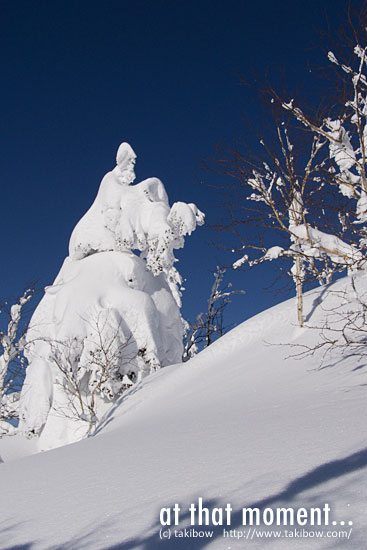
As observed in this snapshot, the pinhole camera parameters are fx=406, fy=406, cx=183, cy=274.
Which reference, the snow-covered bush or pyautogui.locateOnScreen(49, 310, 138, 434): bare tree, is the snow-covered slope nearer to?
pyautogui.locateOnScreen(49, 310, 138, 434): bare tree

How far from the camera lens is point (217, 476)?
2.37 meters

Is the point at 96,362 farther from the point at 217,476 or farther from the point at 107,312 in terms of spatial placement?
the point at 217,476

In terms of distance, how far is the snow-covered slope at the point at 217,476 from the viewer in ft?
5.74

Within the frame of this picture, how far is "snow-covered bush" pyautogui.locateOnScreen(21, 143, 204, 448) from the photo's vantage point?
44.1 ft

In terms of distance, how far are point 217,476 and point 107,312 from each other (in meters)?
11.5

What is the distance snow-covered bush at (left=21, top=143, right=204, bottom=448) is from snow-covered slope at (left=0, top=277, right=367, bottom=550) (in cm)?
822

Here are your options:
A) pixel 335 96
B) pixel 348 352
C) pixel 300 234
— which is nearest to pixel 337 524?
pixel 300 234

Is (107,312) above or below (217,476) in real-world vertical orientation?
above

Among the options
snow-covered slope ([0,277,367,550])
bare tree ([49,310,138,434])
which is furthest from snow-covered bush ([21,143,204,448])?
snow-covered slope ([0,277,367,550])

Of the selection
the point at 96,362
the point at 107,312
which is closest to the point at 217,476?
the point at 96,362

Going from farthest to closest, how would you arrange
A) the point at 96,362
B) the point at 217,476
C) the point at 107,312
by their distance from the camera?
the point at 107,312 < the point at 96,362 < the point at 217,476

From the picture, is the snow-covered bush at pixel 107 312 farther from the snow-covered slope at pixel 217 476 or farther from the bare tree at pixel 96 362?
the snow-covered slope at pixel 217 476

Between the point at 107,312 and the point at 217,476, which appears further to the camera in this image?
the point at 107,312

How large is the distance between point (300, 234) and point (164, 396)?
5205mm
